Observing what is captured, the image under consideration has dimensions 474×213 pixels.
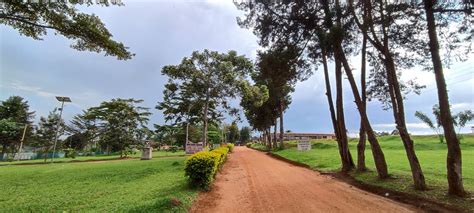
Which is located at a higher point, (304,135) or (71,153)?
(304,135)

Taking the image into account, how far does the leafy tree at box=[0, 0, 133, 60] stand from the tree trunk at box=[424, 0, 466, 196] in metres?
8.75

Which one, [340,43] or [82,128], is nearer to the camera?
[340,43]

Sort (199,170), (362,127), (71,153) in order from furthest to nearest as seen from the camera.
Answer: (71,153) → (362,127) → (199,170)

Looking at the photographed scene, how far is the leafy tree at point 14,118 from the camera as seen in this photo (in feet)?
151

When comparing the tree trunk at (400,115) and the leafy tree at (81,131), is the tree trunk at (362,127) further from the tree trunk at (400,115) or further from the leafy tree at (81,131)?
the leafy tree at (81,131)

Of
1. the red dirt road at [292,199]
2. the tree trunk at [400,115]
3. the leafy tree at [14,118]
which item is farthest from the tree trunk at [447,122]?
the leafy tree at [14,118]

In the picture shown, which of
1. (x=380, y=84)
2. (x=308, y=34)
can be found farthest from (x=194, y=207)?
(x=380, y=84)

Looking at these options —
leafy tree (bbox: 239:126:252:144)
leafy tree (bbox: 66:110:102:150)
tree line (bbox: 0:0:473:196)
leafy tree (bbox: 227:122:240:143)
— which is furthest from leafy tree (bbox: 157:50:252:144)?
leafy tree (bbox: 239:126:252:144)

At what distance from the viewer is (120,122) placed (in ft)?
138

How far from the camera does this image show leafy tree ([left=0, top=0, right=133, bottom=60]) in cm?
645

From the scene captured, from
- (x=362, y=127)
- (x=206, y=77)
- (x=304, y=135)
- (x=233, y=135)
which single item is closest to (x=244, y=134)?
(x=233, y=135)

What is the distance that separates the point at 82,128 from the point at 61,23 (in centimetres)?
5821

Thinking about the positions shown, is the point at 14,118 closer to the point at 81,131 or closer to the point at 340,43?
the point at 81,131

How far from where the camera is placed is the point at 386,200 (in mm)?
7656
